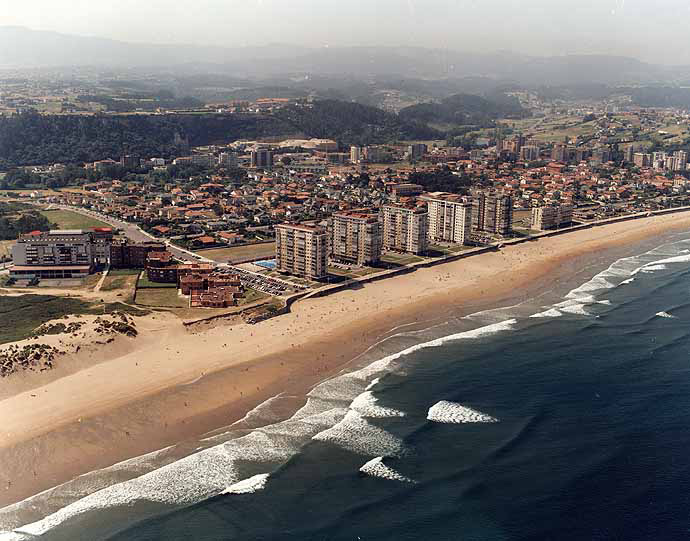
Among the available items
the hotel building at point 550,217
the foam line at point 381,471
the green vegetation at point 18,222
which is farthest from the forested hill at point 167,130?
the foam line at point 381,471

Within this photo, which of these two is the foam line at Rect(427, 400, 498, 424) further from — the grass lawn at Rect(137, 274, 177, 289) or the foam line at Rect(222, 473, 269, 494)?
the grass lawn at Rect(137, 274, 177, 289)

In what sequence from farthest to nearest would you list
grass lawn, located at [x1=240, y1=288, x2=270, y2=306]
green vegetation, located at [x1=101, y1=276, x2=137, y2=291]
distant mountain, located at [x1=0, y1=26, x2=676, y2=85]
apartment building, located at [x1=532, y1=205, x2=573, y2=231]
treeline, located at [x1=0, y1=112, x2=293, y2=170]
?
1. distant mountain, located at [x1=0, y1=26, x2=676, y2=85]
2. treeline, located at [x1=0, y1=112, x2=293, y2=170]
3. apartment building, located at [x1=532, y1=205, x2=573, y2=231]
4. green vegetation, located at [x1=101, y1=276, x2=137, y2=291]
5. grass lawn, located at [x1=240, y1=288, x2=270, y2=306]

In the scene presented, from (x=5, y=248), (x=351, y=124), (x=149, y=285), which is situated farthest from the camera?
(x=351, y=124)

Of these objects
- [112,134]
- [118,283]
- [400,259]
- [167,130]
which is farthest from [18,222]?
[167,130]

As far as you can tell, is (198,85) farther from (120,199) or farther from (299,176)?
(120,199)

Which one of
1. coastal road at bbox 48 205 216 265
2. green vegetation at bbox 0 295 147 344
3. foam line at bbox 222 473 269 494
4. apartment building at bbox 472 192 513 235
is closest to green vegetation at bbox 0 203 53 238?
coastal road at bbox 48 205 216 265

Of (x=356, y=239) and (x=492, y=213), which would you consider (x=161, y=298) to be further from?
(x=492, y=213)
